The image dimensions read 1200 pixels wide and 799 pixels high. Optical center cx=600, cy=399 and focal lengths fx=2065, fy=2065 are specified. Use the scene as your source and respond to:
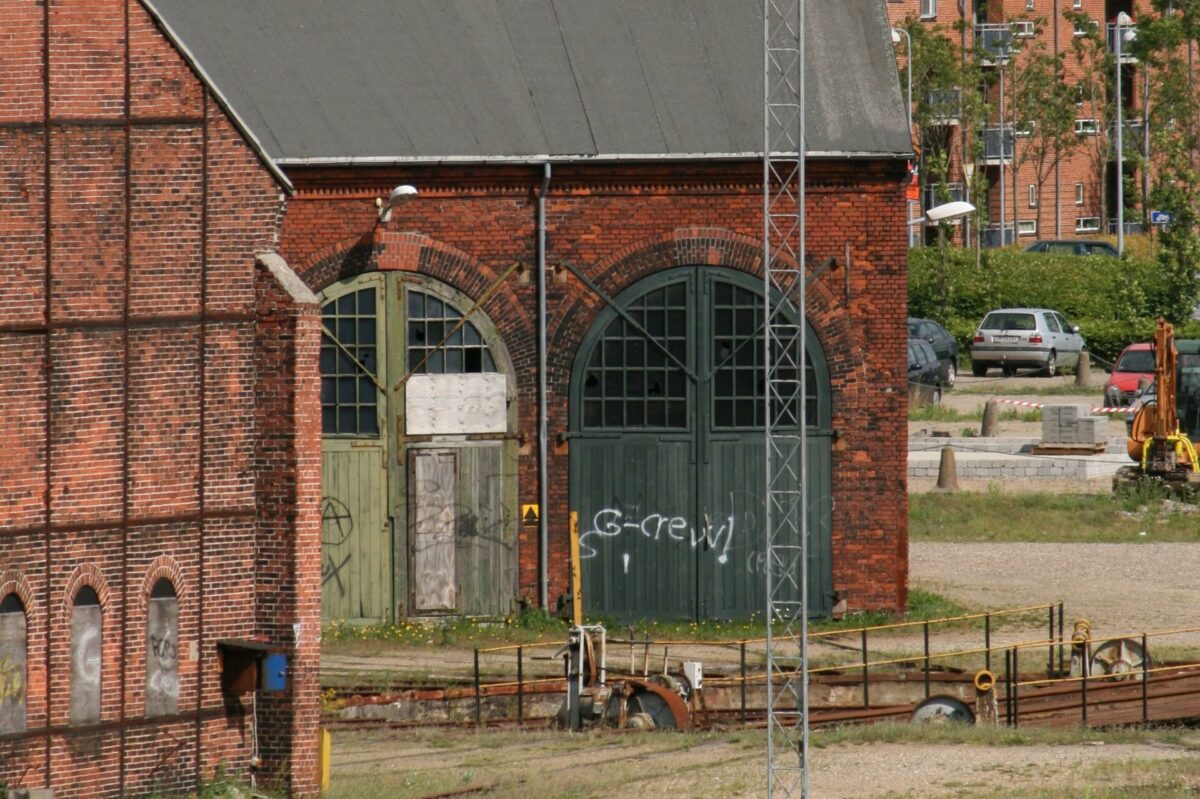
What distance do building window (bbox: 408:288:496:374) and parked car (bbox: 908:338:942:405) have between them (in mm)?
19488

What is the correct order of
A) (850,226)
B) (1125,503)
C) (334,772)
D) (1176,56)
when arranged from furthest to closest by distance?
1. (1176,56)
2. (1125,503)
3. (850,226)
4. (334,772)

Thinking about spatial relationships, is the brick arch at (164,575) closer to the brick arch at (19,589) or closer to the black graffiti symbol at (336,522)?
the brick arch at (19,589)

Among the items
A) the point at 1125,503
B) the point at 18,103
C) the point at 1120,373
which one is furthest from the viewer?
the point at 1120,373

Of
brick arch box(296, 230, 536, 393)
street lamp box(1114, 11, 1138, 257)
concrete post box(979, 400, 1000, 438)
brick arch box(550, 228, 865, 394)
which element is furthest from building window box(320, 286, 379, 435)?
street lamp box(1114, 11, 1138, 257)

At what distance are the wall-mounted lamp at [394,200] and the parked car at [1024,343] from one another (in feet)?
86.5

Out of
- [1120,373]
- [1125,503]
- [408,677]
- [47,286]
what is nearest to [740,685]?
[408,677]

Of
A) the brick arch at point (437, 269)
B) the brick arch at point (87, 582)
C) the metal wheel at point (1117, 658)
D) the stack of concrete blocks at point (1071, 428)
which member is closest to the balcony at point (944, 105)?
the stack of concrete blocks at point (1071, 428)

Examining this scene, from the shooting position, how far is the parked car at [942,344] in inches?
1828

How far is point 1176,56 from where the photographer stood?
215 ft

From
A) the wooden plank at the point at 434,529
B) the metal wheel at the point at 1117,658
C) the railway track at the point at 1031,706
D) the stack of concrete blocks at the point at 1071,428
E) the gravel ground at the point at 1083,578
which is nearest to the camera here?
the railway track at the point at 1031,706

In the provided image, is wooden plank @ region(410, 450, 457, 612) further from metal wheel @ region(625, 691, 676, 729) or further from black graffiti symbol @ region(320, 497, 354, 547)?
metal wheel @ region(625, 691, 676, 729)

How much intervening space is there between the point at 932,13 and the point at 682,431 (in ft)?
145

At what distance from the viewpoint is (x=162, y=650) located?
17578 millimetres

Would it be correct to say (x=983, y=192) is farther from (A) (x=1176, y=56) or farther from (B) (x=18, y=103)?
(B) (x=18, y=103)
